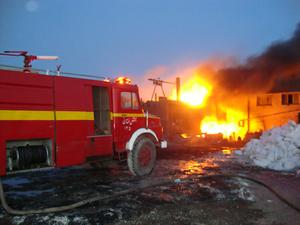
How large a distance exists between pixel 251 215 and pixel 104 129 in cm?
521

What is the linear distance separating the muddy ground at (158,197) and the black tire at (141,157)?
0.30 metres

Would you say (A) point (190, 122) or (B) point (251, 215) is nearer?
(B) point (251, 215)

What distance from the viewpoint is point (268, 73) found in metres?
36.9

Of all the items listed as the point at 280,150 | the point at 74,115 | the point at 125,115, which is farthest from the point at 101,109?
the point at 280,150

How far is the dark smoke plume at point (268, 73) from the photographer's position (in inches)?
1373

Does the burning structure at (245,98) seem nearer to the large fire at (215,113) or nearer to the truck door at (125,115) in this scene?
the large fire at (215,113)

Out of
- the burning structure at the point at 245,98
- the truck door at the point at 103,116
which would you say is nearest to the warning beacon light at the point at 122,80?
the truck door at the point at 103,116

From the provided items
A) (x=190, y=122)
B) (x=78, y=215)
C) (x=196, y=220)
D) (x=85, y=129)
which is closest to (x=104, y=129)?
(x=85, y=129)

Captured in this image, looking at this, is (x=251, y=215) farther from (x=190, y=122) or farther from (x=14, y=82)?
(x=190, y=122)

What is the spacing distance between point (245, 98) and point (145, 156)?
98.8 feet

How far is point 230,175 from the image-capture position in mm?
11109

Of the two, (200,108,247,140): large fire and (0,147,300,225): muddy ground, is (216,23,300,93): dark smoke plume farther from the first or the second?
(0,147,300,225): muddy ground

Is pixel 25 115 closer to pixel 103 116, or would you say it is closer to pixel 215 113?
pixel 103 116

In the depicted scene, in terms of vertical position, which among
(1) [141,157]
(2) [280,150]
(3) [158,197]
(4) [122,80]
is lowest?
(3) [158,197]
